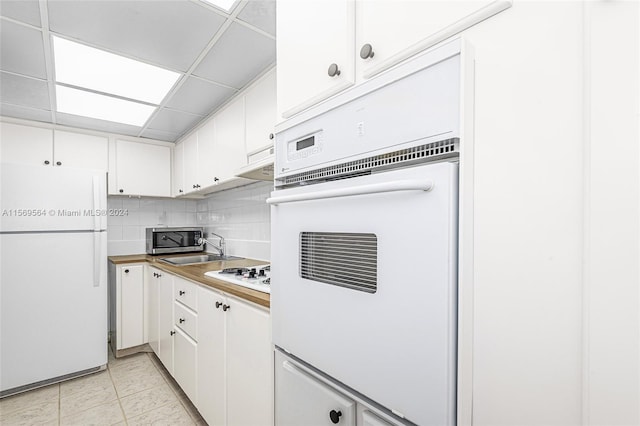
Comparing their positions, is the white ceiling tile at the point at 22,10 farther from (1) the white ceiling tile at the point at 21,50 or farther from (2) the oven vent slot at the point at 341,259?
(2) the oven vent slot at the point at 341,259

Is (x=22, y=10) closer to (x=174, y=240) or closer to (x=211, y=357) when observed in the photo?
(x=211, y=357)

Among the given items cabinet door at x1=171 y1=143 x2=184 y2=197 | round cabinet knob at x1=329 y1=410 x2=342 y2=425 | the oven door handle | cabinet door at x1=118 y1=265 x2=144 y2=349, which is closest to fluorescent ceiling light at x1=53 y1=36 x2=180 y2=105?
cabinet door at x1=171 y1=143 x2=184 y2=197

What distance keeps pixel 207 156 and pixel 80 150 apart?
4.33ft

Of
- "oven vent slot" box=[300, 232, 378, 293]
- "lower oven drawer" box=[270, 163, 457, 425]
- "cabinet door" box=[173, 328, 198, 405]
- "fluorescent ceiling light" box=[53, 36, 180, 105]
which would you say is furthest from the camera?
"cabinet door" box=[173, 328, 198, 405]

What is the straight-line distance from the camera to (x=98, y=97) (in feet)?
7.39

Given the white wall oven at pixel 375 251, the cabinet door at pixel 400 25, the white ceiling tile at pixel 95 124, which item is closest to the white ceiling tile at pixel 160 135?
the white ceiling tile at pixel 95 124

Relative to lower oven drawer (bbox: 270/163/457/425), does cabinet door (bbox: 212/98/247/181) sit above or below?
above

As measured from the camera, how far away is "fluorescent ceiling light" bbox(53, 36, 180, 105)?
1723 millimetres

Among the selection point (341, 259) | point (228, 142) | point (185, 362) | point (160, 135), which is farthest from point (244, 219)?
point (341, 259)

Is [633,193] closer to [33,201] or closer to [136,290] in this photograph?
[33,201]

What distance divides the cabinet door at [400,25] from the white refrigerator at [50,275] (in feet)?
8.20

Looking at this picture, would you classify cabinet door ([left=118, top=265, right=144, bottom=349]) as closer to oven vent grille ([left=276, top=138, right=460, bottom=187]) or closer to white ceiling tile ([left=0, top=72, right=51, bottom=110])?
white ceiling tile ([left=0, top=72, right=51, bottom=110])

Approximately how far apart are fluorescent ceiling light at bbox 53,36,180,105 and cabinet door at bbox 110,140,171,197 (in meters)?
1.03

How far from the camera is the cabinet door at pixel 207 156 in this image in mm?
2492
